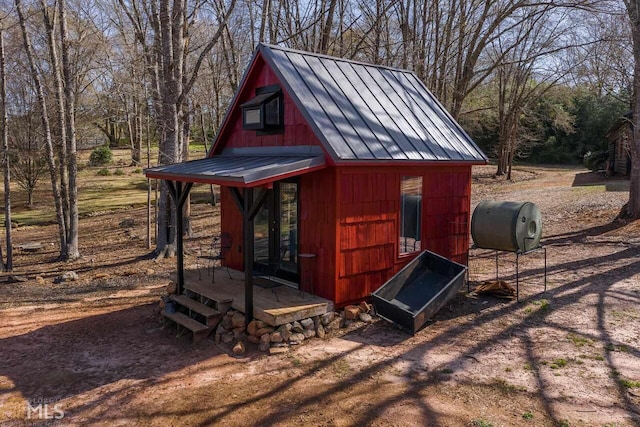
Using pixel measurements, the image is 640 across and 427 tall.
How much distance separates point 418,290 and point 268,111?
13.3ft

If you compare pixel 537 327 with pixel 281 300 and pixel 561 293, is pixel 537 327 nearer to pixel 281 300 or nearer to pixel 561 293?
pixel 561 293

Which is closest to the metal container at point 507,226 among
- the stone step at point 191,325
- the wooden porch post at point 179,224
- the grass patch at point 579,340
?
the grass patch at point 579,340

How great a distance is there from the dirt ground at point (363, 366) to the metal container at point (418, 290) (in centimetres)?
28

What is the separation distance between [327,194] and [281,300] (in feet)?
5.89

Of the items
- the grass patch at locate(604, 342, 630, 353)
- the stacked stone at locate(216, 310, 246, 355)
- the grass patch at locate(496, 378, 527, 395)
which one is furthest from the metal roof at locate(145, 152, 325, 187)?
the grass patch at locate(604, 342, 630, 353)

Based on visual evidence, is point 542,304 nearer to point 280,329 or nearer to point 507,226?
point 507,226

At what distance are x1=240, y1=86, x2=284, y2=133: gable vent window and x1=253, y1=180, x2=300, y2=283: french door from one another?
3.29ft

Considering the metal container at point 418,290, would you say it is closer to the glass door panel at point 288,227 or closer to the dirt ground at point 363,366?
the dirt ground at point 363,366

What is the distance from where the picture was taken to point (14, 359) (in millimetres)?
7066

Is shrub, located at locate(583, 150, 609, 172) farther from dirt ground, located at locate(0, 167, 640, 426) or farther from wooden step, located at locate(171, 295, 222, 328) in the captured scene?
wooden step, located at locate(171, 295, 222, 328)

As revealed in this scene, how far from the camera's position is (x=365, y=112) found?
344 inches

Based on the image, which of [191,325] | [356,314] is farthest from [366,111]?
[191,325]

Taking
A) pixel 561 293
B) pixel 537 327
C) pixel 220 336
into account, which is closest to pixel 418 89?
pixel 561 293

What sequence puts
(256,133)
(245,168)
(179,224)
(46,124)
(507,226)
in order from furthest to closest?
(46,124) < (256,133) < (179,224) < (507,226) < (245,168)
